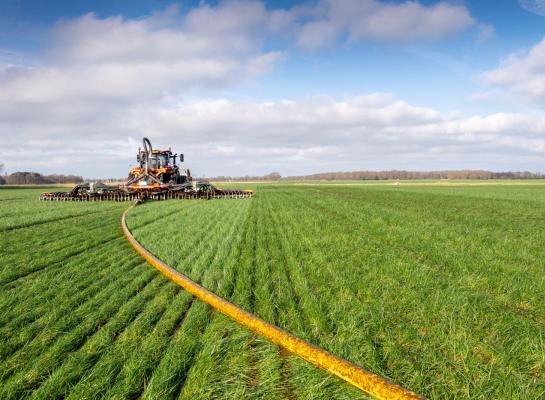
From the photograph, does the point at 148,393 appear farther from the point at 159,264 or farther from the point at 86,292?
the point at 159,264

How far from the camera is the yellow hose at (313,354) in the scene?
281 cm

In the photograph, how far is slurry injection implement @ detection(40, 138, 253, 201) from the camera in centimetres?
2856

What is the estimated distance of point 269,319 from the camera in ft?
14.9

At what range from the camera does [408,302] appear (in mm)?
5230

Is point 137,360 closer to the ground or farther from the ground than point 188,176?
closer to the ground

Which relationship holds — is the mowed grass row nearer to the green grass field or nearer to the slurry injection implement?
the green grass field

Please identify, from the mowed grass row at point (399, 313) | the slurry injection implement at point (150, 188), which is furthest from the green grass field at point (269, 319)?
the slurry injection implement at point (150, 188)

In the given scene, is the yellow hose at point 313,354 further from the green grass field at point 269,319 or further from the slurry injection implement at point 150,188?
the slurry injection implement at point 150,188

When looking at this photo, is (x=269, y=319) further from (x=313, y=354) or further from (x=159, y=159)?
(x=159, y=159)

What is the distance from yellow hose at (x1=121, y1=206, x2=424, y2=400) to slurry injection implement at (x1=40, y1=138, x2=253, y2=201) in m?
24.6

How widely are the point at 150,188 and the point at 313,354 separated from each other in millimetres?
27896

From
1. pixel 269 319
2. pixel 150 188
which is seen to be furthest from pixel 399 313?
pixel 150 188

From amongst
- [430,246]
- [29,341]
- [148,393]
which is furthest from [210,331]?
[430,246]

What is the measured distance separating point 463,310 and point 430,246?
5024mm
